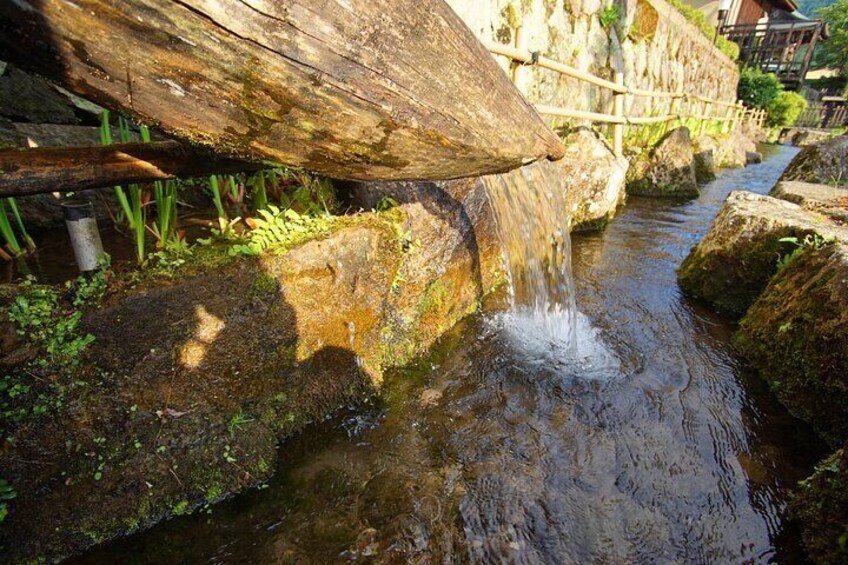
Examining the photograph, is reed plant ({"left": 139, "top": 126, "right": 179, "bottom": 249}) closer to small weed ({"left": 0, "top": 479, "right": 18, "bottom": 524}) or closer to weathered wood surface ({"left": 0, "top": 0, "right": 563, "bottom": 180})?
weathered wood surface ({"left": 0, "top": 0, "right": 563, "bottom": 180})

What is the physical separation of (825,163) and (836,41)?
4431 centimetres

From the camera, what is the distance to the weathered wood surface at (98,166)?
1392mm

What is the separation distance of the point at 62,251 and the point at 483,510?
2.73 meters

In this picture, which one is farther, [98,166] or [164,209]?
[164,209]

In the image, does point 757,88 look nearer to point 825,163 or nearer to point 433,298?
point 825,163

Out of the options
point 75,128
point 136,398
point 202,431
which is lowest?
point 202,431

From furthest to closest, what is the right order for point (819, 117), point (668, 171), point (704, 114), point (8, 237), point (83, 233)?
point (819, 117)
point (704, 114)
point (668, 171)
point (8, 237)
point (83, 233)

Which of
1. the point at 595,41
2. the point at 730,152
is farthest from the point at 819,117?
the point at 595,41

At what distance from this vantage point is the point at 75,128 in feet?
8.87

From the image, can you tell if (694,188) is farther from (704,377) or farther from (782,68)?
(782,68)

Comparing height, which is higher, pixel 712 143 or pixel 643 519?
pixel 712 143

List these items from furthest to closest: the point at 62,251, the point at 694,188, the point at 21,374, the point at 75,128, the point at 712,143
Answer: the point at 712,143 → the point at 694,188 → the point at 75,128 → the point at 62,251 → the point at 21,374

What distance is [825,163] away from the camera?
5.71 metres

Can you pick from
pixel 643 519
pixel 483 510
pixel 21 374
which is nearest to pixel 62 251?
pixel 21 374
